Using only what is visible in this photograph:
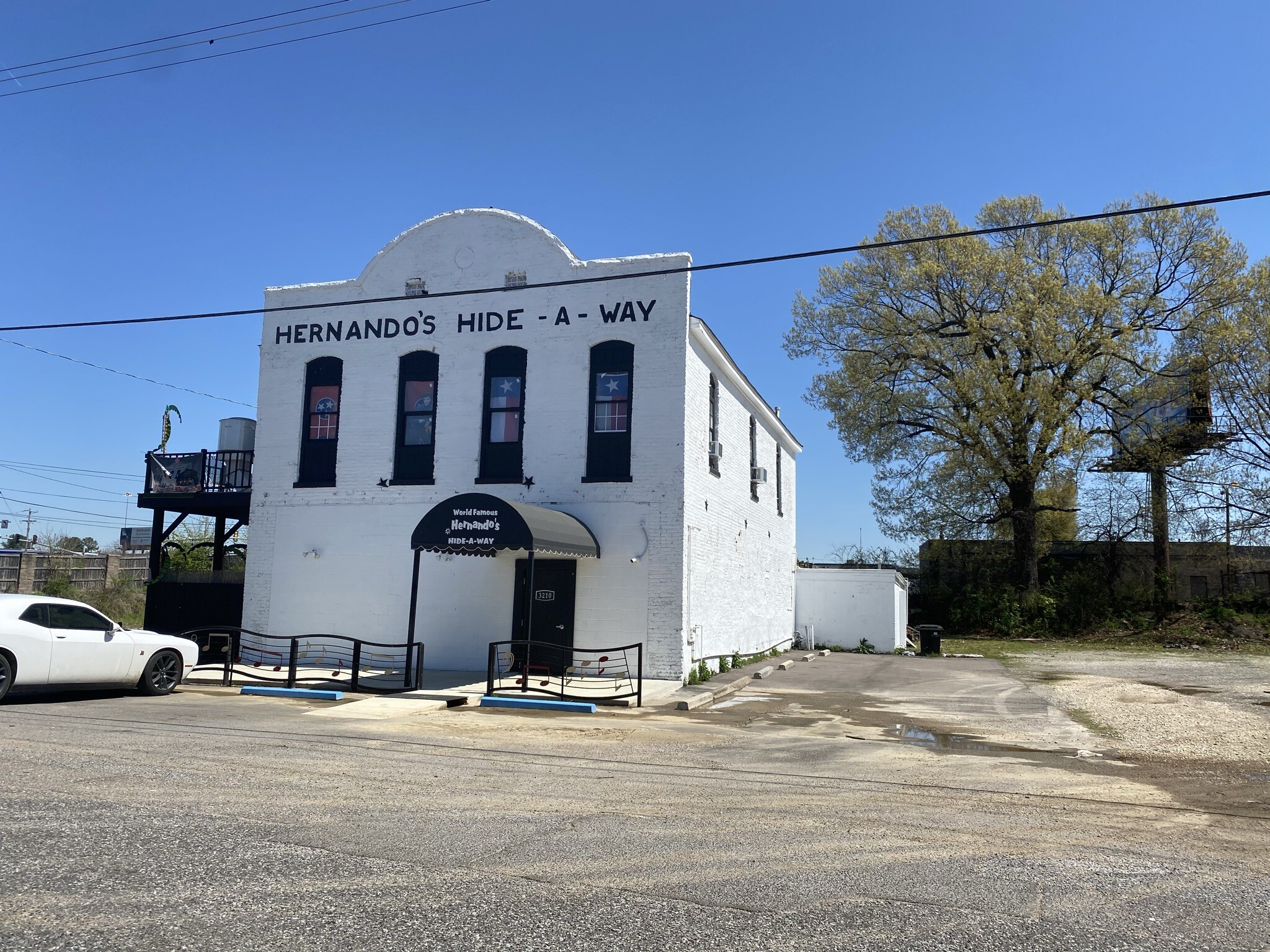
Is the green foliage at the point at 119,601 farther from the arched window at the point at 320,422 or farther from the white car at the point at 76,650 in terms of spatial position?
the white car at the point at 76,650

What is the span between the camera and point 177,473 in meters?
22.3

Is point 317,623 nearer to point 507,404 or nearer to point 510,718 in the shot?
point 507,404

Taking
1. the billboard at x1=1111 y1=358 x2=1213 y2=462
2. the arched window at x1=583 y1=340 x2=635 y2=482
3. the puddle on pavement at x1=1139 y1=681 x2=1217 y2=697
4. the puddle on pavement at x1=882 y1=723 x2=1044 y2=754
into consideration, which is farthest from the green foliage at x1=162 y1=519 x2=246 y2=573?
the billboard at x1=1111 y1=358 x2=1213 y2=462

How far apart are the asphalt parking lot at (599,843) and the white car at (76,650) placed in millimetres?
1171

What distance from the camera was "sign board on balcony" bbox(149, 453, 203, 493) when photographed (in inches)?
872

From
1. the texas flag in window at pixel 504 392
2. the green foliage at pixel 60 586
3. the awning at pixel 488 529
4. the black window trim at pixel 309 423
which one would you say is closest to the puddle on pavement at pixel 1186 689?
the awning at pixel 488 529

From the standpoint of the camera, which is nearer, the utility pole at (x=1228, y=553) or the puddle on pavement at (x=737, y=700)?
the puddle on pavement at (x=737, y=700)

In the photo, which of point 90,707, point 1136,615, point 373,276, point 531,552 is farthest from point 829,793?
point 1136,615

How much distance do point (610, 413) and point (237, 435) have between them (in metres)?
9.91

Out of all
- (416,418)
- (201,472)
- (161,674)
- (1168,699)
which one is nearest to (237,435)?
(201,472)

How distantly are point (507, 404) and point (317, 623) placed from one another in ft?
20.0

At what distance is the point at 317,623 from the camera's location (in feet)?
64.4

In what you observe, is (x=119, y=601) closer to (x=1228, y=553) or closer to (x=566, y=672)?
(x=566, y=672)

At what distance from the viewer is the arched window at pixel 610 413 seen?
1812 centimetres
